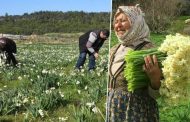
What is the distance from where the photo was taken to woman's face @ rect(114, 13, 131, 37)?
7.55 ft

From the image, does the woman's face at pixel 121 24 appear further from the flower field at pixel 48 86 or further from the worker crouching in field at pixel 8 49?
the worker crouching in field at pixel 8 49

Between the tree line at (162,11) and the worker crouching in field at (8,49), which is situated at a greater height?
the tree line at (162,11)

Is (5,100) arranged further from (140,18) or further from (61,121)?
(140,18)

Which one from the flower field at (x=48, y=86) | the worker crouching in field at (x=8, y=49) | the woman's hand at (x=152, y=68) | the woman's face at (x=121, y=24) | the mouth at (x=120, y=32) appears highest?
the woman's face at (x=121, y=24)

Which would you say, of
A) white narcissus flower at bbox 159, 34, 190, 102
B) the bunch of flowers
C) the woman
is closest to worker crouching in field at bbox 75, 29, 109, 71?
the woman

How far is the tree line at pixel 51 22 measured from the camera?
3123mm

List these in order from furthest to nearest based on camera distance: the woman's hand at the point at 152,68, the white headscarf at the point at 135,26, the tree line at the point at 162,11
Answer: the tree line at the point at 162,11 < the white headscarf at the point at 135,26 < the woman's hand at the point at 152,68

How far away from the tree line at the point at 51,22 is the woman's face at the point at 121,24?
2.09 feet

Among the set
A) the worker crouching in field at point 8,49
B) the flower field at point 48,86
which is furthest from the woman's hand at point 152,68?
the worker crouching in field at point 8,49

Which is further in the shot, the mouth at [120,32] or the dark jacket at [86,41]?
the dark jacket at [86,41]

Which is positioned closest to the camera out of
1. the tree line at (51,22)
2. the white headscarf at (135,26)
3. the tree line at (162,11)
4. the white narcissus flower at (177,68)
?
the white narcissus flower at (177,68)

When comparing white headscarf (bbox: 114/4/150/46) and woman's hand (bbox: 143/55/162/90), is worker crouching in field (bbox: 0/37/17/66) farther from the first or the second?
woman's hand (bbox: 143/55/162/90)

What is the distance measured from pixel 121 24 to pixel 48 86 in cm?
183

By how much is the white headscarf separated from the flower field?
1.17 metres
